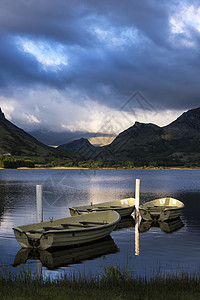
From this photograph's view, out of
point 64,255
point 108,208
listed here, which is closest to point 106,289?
point 64,255

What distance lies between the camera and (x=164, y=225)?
1300 inches

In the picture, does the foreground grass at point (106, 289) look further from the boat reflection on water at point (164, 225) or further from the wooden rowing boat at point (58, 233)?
the boat reflection on water at point (164, 225)

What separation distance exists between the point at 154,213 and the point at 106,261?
1577 cm

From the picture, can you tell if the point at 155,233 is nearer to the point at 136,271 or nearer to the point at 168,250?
the point at 168,250

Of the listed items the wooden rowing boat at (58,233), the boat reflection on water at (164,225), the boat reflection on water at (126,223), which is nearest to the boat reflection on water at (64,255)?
the wooden rowing boat at (58,233)

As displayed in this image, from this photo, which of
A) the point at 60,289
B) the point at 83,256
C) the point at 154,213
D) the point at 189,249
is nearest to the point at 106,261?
the point at 83,256

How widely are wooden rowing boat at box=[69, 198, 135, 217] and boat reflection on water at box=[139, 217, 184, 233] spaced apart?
2.79 m

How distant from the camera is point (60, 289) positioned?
1161cm

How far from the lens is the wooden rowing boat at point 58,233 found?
20469 mm

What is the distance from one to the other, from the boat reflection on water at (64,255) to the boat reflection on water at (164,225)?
318 inches

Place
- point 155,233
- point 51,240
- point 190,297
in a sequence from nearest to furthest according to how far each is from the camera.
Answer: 1. point 190,297
2. point 51,240
3. point 155,233

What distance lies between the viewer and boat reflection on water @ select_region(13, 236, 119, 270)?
19297 millimetres

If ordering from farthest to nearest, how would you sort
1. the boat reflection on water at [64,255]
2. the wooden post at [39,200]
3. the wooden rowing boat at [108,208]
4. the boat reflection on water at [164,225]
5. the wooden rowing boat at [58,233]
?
the wooden rowing boat at [108,208], the boat reflection on water at [164,225], the wooden post at [39,200], the wooden rowing boat at [58,233], the boat reflection on water at [64,255]

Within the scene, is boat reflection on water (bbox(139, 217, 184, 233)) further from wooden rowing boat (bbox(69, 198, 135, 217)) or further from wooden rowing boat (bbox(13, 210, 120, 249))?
wooden rowing boat (bbox(13, 210, 120, 249))
